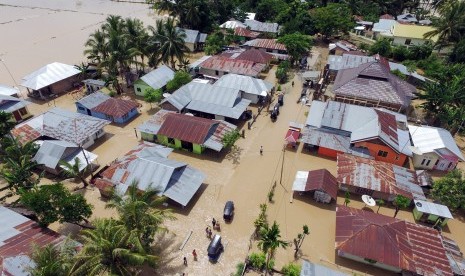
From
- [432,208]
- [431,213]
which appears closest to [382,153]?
[432,208]

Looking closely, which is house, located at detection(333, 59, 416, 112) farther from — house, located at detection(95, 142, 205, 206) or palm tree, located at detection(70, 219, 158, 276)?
palm tree, located at detection(70, 219, 158, 276)

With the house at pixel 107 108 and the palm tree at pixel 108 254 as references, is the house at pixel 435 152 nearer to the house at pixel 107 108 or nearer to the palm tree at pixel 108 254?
the palm tree at pixel 108 254

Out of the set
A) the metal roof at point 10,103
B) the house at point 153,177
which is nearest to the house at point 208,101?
the house at point 153,177

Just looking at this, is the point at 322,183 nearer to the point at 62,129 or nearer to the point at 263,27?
the point at 62,129

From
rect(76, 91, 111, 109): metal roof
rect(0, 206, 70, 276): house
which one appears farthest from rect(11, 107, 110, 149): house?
rect(0, 206, 70, 276): house

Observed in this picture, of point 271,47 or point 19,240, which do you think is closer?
point 19,240
